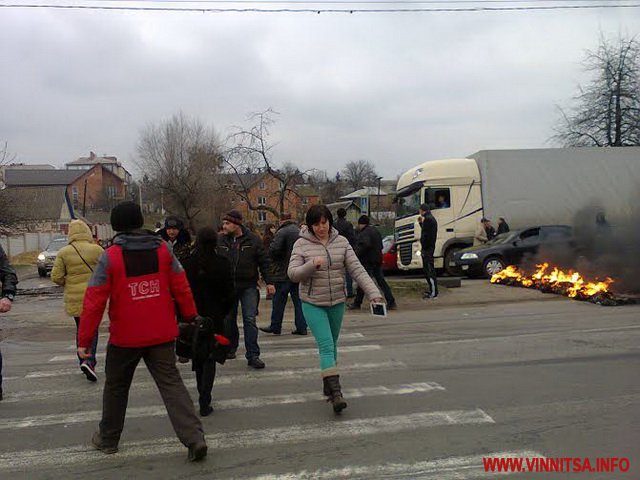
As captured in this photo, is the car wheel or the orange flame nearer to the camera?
the orange flame

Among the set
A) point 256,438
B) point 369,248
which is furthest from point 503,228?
point 256,438

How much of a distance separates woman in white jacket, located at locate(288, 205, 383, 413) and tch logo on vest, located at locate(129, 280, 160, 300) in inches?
53.5

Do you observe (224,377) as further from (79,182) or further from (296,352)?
(79,182)

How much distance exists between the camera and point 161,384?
4113 millimetres

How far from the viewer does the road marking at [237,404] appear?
5.00 meters

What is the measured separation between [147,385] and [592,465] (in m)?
4.39

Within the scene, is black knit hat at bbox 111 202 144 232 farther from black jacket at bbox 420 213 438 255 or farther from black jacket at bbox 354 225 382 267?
black jacket at bbox 420 213 438 255

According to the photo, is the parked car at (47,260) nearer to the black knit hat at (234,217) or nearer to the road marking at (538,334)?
the black knit hat at (234,217)

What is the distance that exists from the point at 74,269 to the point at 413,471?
447cm

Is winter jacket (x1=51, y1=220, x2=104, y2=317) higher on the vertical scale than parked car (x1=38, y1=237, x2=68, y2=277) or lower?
higher

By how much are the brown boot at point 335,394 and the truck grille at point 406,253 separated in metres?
12.7

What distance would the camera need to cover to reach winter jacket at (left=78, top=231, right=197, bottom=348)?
3975mm

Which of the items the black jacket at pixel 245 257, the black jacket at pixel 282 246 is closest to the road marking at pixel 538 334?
the black jacket at pixel 282 246

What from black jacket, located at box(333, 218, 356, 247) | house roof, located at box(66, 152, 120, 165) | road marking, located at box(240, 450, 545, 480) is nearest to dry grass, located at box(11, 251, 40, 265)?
black jacket, located at box(333, 218, 356, 247)
